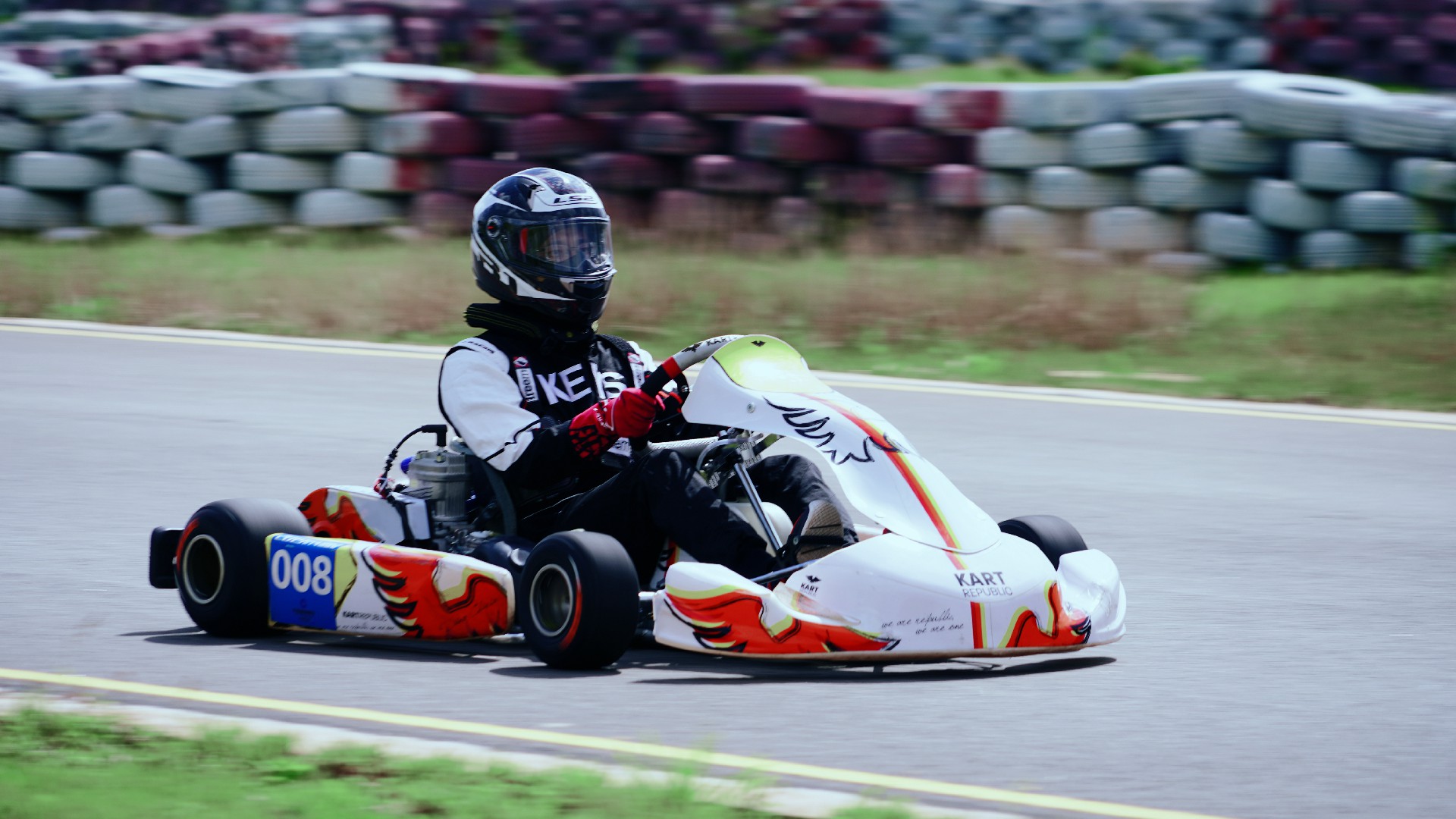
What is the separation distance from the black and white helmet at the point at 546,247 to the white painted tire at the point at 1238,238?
263 inches

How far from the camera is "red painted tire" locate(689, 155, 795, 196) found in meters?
12.1

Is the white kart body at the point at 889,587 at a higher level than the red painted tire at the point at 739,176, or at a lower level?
lower

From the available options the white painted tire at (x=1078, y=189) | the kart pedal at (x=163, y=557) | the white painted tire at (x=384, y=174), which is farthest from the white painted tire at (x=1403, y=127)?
the kart pedal at (x=163, y=557)

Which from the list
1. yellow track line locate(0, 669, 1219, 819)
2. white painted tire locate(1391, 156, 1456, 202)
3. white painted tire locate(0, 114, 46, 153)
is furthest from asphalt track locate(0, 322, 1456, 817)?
white painted tire locate(0, 114, 46, 153)

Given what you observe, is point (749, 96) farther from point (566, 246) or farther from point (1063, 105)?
point (566, 246)

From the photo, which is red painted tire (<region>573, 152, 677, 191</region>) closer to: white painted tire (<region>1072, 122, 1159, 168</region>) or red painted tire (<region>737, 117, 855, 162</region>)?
red painted tire (<region>737, 117, 855, 162</region>)

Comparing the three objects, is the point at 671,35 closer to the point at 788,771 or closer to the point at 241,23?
the point at 241,23

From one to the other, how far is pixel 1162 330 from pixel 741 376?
20.0 feet

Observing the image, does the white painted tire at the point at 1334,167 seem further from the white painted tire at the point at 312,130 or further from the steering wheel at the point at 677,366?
the steering wheel at the point at 677,366

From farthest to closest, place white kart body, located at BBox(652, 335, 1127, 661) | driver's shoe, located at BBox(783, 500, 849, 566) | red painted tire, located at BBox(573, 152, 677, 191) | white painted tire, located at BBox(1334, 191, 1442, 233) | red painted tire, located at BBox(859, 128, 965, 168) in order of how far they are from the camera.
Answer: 1. red painted tire, located at BBox(573, 152, 677, 191)
2. red painted tire, located at BBox(859, 128, 965, 168)
3. white painted tire, located at BBox(1334, 191, 1442, 233)
4. driver's shoe, located at BBox(783, 500, 849, 566)
5. white kart body, located at BBox(652, 335, 1127, 661)

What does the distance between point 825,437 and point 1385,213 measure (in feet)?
23.7

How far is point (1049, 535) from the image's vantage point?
4.89 meters

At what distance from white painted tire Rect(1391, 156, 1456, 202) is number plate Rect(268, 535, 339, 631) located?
7516 mm

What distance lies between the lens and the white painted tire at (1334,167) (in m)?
10.6
